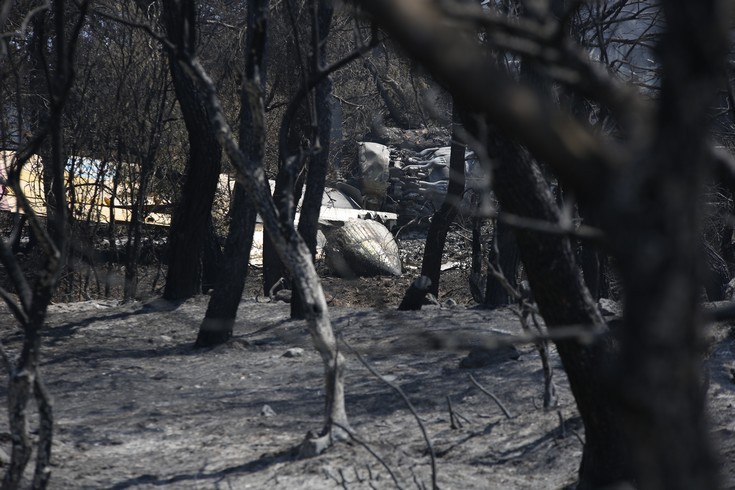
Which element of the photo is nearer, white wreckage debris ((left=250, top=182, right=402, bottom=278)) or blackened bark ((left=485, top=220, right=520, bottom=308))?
blackened bark ((left=485, top=220, right=520, bottom=308))

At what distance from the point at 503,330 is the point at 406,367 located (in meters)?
1.56

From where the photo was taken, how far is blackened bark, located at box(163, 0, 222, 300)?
959 cm

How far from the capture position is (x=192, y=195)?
32.8 ft

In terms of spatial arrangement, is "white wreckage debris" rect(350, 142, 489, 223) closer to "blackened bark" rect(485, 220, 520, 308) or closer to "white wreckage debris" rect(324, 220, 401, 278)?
"white wreckage debris" rect(324, 220, 401, 278)

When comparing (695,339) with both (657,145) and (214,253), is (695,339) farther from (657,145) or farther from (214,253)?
(214,253)

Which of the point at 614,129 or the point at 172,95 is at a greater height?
the point at 172,95

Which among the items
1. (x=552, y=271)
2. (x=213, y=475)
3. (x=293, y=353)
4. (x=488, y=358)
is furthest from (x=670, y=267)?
(x=293, y=353)

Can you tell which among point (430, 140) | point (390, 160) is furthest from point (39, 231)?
point (430, 140)

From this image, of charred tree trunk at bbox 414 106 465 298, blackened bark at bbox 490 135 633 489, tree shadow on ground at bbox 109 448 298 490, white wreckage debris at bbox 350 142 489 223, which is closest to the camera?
blackened bark at bbox 490 135 633 489

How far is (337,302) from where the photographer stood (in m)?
Result: 13.1

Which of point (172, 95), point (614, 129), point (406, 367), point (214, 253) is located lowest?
point (406, 367)

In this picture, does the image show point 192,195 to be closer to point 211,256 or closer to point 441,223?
point 211,256

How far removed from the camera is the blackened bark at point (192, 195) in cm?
959

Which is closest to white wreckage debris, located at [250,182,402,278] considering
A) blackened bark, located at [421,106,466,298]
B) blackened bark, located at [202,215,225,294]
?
blackened bark, located at [421,106,466,298]
